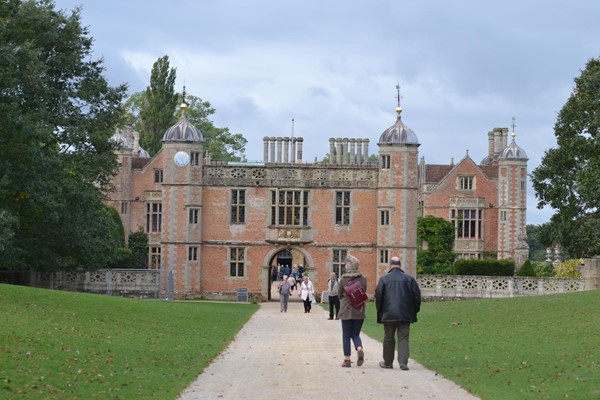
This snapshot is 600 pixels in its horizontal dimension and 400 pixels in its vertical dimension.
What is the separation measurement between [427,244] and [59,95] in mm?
32008

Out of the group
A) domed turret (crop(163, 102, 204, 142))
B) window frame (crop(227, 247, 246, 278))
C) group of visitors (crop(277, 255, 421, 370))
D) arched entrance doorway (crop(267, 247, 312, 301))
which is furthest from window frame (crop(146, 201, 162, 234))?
group of visitors (crop(277, 255, 421, 370))

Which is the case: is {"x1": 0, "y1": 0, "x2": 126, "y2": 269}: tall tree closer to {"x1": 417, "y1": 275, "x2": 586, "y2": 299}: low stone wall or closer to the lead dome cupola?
{"x1": 417, "y1": 275, "x2": 586, "y2": 299}: low stone wall

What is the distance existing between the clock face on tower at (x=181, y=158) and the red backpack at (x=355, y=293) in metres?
36.8

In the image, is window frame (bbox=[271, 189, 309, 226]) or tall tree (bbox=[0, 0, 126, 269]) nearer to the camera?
tall tree (bbox=[0, 0, 126, 269])

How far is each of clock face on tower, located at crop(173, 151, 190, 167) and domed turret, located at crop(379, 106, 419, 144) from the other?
9.20 m

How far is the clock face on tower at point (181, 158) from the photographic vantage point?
5591cm

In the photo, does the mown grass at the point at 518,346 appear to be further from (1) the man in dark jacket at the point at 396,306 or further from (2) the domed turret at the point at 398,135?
(2) the domed turret at the point at 398,135

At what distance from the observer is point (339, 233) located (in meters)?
56.8

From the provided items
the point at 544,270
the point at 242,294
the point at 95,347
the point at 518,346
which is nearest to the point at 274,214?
the point at 242,294

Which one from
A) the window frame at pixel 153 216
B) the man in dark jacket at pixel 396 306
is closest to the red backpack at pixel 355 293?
the man in dark jacket at pixel 396 306

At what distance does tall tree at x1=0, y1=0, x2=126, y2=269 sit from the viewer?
37531 mm

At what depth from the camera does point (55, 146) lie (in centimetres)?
4572

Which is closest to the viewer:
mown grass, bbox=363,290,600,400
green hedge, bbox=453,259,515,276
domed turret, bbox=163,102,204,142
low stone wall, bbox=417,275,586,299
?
mown grass, bbox=363,290,600,400

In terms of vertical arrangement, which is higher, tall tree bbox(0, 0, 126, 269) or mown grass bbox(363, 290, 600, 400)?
tall tree bbox(0, 0, 126, 269)
